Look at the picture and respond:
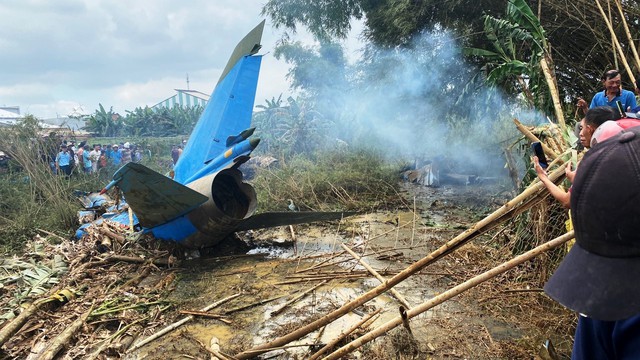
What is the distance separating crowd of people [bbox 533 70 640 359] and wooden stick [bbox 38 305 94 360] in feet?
15.7

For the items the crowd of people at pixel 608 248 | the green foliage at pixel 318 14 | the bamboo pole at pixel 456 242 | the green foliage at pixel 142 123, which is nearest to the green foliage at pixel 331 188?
the green foliage at pixel 318 14

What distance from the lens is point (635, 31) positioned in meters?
7.12

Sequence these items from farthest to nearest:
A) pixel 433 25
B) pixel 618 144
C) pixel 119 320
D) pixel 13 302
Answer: pixel 433 25 < pixel 13 302 < pixel 119 320 < pixel 618 144

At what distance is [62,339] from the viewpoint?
4160 mm

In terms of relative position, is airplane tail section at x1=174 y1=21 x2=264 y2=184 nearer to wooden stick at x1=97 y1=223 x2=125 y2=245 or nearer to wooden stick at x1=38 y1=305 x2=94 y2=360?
wooden stick at x1=97 y1=223 x2=125 y2=245

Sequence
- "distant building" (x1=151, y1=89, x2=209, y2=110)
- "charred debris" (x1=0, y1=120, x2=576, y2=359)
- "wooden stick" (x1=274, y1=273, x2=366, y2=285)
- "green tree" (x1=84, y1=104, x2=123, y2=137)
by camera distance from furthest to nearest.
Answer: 1. "distant building" (x1=151, y1=89, x2=209, y2=110)
2. "green tree" (x1=84, y1=104, x2=123, y2=137)
3. "wooden stick" (x1=274, y1=273, x2=366, y2=285)
4. "charred debris" (x1=0, y1=120, x2=576, y2=359)

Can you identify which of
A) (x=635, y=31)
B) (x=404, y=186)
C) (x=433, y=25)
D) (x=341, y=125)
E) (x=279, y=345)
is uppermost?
(x=433, y=25)

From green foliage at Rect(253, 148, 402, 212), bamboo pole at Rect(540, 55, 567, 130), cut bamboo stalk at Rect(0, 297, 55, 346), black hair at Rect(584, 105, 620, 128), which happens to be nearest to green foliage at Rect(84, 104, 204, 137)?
green foliage at Rect(253, 148, 402, 212)

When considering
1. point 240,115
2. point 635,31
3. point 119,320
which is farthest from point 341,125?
point 119,320

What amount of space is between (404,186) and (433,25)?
215 inches

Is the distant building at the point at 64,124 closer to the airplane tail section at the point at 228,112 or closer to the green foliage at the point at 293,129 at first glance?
the airplane tail section at the point at 228,112

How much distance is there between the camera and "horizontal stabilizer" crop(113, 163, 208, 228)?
18.8 feet

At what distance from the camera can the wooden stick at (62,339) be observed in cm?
391

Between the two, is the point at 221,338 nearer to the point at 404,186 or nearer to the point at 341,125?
the point at 404,186
